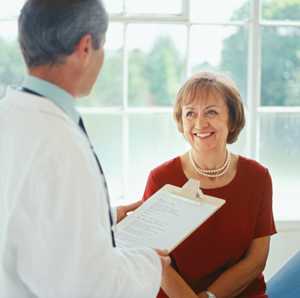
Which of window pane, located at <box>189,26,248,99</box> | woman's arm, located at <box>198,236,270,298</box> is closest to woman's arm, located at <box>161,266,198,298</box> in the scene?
woman's arm, located at <box>198,236,270,298</box>

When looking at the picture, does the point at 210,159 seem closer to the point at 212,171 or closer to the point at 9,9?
the point at 212,171

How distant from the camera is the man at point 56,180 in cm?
97

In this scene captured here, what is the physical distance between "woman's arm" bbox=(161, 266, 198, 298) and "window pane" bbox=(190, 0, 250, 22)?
1.33m

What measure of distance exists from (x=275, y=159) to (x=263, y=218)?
0.97m

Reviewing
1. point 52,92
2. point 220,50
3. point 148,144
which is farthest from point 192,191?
point 220,50

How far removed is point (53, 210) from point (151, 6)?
1.78m

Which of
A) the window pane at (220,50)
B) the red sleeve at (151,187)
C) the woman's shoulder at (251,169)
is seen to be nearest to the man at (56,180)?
the red sleeve at (151,187)

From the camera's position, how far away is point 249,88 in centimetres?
266

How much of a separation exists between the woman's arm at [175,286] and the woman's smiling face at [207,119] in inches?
16.5

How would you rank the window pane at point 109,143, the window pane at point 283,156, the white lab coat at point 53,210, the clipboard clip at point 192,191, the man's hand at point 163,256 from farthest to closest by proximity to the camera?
the window pane at point 283,156
the window pane at point 109,143
the clipboard clip at point 192,191
the man's hand at point 163,256
the white lab coat at point 53,210

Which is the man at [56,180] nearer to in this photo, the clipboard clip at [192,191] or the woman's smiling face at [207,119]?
the clipboard clip at [192,191]

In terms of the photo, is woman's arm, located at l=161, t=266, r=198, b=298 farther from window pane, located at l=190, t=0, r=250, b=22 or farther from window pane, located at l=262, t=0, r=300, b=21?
window pane, located at l=262, t=0, r=300, b=21

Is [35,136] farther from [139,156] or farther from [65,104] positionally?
[139,156]

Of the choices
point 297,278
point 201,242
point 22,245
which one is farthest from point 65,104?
point 297,278
